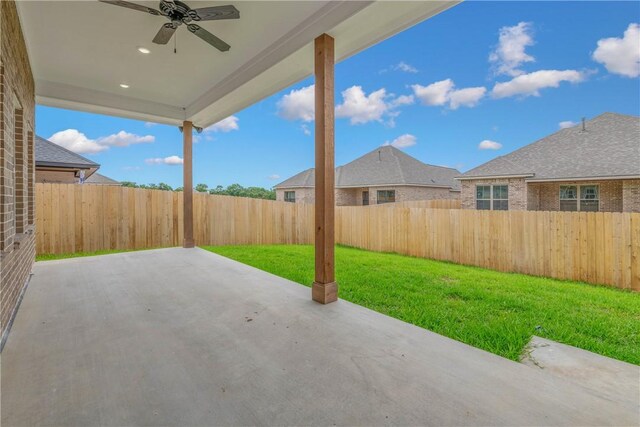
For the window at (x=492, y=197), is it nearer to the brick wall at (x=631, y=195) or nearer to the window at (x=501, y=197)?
the window at (x=501, y=197)

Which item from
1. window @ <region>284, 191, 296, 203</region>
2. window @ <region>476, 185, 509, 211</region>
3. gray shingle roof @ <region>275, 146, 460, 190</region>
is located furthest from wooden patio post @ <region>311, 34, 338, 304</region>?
window @ <region>284, 191, 296, 203</region>

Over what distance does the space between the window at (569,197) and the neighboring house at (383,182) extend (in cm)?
601

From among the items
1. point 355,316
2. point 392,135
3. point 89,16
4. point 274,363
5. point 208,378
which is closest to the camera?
point 208,378

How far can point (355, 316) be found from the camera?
276 cm

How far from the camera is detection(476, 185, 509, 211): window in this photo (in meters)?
10.9

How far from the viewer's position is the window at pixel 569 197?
981cm

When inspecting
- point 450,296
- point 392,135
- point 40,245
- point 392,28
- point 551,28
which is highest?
point 551,28

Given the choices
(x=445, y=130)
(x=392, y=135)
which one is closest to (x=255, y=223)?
(x=392, y=135)

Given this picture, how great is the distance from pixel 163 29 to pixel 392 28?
2233mm

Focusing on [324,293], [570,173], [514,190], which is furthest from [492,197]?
[324,293]

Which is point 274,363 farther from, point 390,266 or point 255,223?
point 255,223

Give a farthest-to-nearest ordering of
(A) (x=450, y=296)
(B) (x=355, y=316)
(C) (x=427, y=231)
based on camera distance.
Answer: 1. (C) (x=427, y=231)
2. (A) (x=450, y=296)
3. (B) (x=355, y=316)

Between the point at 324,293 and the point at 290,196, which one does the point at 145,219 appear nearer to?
the point at 324,293

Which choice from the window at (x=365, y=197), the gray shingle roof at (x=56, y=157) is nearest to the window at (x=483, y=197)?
the window at (x=365, y=197)
